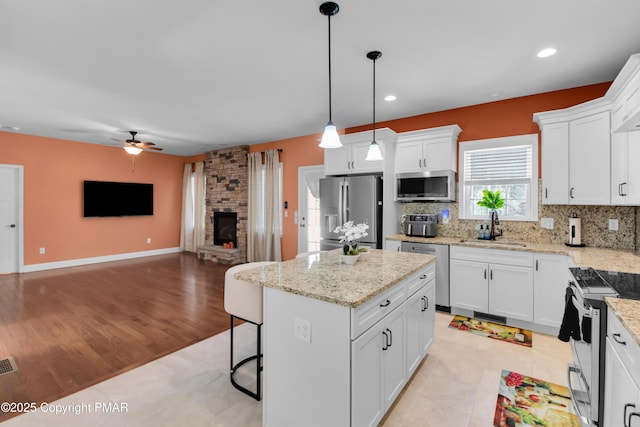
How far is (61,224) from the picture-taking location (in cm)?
621

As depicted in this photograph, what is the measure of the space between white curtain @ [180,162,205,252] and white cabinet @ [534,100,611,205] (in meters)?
7.32

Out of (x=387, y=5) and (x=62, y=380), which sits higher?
(x=387, y=5)

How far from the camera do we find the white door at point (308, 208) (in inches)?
221

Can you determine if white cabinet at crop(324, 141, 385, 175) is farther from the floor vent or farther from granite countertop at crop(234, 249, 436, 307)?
the floor vent

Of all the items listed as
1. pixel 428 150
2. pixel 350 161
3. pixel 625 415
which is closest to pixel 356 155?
pixel 350 161

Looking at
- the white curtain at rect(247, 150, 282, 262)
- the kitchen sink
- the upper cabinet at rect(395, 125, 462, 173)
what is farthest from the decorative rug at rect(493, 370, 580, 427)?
the white curtain at rect(247, 150, 282, 262)

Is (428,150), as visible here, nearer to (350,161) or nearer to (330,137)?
(350,161)

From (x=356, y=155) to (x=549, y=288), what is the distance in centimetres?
277

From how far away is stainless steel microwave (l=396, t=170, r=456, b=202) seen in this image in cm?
392

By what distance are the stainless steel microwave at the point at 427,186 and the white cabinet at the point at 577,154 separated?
0.98 meters

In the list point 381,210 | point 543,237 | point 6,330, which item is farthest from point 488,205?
point 6,330

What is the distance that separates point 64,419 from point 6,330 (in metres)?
2.09

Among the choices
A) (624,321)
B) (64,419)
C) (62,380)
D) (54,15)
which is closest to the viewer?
(624,321)

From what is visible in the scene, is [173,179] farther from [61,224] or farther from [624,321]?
[624,321]
